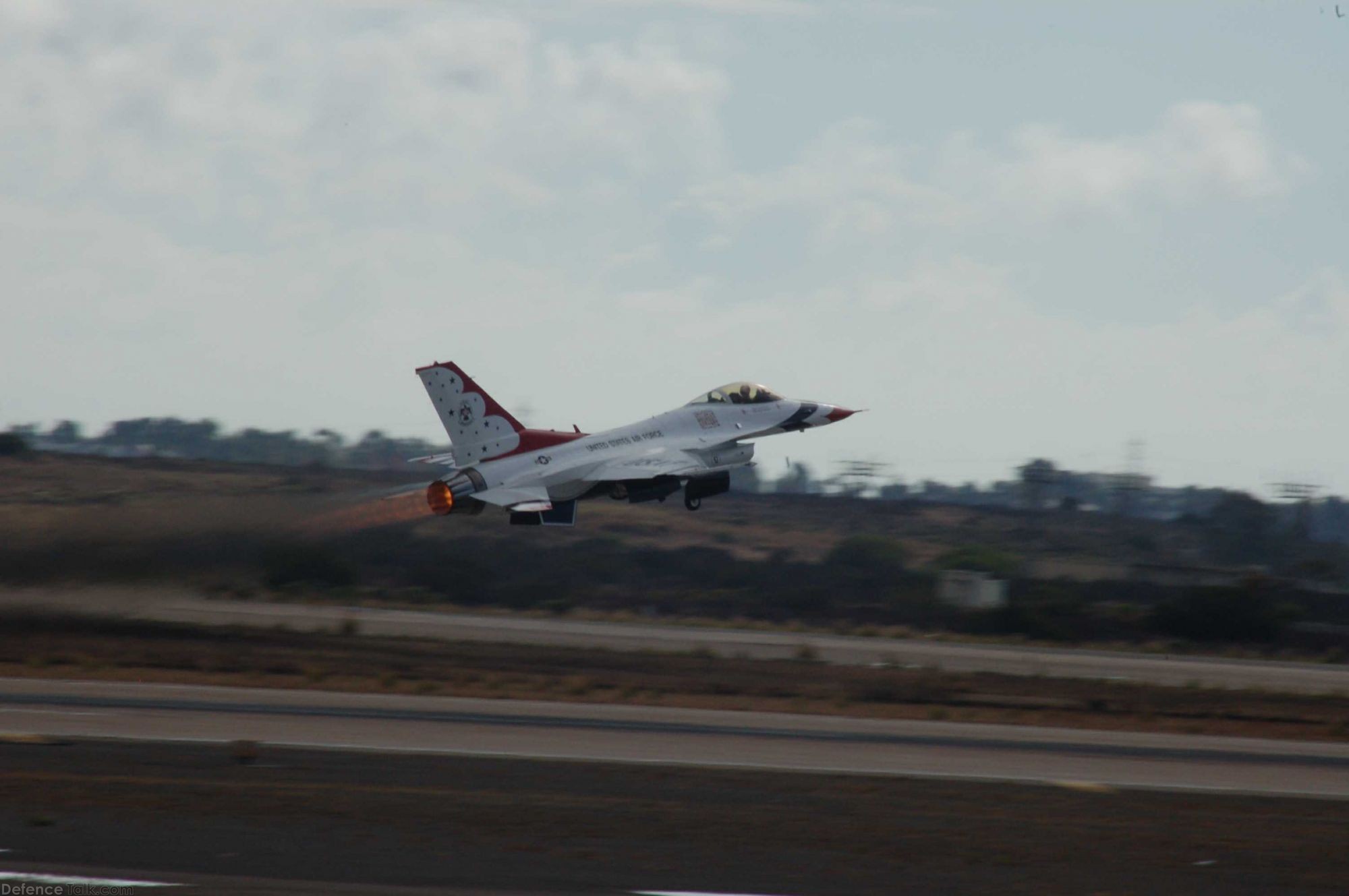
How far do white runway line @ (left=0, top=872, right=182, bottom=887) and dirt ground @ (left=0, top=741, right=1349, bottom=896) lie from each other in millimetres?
625

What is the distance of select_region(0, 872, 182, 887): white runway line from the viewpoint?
1488 centimetres

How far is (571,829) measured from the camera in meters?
18.9

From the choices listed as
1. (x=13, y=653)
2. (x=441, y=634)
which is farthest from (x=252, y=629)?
(x=13, y=653)

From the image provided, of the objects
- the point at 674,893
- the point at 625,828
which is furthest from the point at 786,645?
the point at 674,893

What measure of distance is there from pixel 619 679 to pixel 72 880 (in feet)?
81.6

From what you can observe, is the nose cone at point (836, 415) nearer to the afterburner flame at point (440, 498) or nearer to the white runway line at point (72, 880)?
the afterburner flame at point (440, 498)

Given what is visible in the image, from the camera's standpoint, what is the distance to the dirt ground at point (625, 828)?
54.7 feet

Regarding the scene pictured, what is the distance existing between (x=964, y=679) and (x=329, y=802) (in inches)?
1041

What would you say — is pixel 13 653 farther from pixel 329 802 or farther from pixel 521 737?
pixel 329 802

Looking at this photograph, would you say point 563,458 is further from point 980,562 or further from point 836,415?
point 980,562

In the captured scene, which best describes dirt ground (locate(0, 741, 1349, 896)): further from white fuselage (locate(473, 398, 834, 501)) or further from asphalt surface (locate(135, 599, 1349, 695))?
asphalt surface (locate(135, 599, 1349, 695))

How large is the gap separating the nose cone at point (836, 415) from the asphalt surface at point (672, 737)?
8716 millimetres

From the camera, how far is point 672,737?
28297 millimetres

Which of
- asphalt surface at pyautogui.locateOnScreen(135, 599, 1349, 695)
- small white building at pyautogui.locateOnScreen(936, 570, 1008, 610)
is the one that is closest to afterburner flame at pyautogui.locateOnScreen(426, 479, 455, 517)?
asphalt surface at pyautogui.locateOnScreen(135, 599, 1349, 695)
